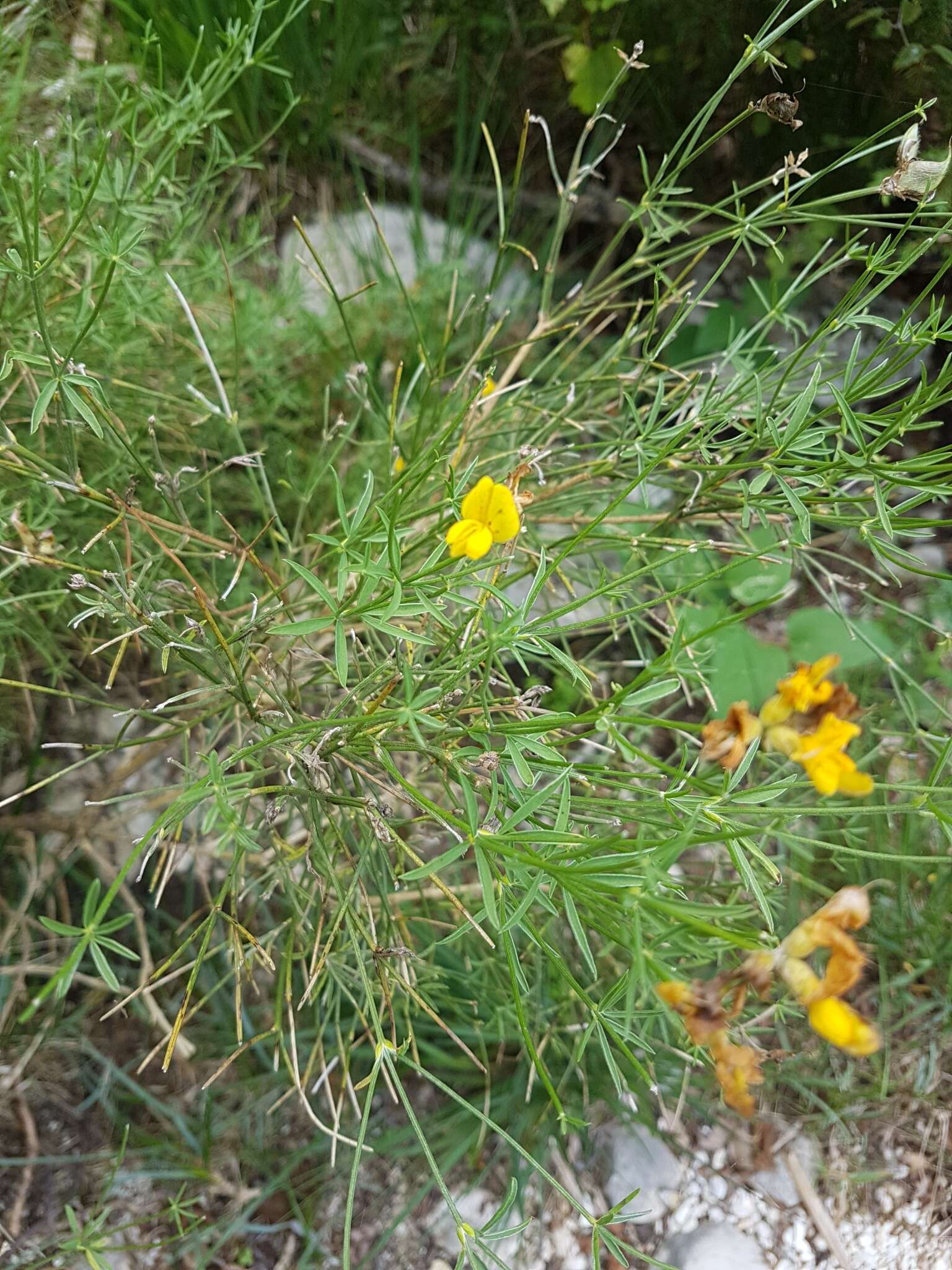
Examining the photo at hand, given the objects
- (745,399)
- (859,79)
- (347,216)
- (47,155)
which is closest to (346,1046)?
(745,399)

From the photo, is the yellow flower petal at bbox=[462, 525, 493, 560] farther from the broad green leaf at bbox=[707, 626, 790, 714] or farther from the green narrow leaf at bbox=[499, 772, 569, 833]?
the broad green leaf at bbox=[707, 626, 790, 714]

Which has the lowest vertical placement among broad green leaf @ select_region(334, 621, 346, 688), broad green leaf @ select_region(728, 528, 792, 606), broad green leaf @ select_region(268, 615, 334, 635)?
broad green leaf @ select_region(728, 528, 792, 606)

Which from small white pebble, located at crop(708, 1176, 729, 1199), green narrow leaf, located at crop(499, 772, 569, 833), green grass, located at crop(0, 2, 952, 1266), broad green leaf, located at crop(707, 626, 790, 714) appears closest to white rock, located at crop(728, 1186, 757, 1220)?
small white pebble, located at crop(708, 1176, 729, 1199)

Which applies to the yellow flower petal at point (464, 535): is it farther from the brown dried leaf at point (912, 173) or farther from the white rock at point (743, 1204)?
the white rock at point (743, 1204)

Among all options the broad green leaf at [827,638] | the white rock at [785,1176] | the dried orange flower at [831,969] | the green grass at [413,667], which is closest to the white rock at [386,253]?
the green grass at [413,667]

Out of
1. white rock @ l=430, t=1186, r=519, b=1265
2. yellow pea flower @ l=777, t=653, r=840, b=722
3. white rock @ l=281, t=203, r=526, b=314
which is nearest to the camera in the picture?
yellow pea flower @ l=777, t=653, r=840, b=722

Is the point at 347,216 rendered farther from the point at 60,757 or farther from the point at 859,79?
the point at 60,757

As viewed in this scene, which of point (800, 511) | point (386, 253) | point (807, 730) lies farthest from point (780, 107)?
point (386, 253)

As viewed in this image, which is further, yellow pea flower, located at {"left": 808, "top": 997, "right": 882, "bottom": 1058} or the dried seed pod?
the dried seed pod
